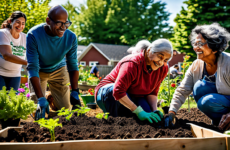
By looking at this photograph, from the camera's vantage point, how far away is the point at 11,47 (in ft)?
9.23

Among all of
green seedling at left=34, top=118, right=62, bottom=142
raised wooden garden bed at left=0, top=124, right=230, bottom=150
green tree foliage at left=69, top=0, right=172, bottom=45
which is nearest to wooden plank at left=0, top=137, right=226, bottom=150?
raised wooden garden bed at left=0, top=124, right=230, bottom=150

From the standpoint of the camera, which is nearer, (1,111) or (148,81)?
(1,111)

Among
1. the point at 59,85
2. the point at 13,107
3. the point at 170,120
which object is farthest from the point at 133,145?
→ the point at 59,85

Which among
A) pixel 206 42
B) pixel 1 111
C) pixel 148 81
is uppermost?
pixel 206 42

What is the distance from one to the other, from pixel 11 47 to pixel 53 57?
0.72 metres

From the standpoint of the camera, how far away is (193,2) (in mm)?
14352

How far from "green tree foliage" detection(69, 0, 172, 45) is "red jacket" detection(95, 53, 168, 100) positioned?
71.4 ft

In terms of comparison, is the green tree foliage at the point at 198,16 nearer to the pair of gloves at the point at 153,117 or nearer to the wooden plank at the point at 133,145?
the pair of gloves at the point at 153,117

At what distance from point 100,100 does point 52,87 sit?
0.87m

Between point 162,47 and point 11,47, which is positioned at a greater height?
point 11,47

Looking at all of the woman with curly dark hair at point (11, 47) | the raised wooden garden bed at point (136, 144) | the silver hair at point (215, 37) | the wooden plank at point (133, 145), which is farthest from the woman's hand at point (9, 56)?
the silver hair at point (215, 37)

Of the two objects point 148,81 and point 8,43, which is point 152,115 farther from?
point 8,43

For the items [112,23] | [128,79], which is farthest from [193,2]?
[128,79]

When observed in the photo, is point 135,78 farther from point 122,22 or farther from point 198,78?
point 122,22
